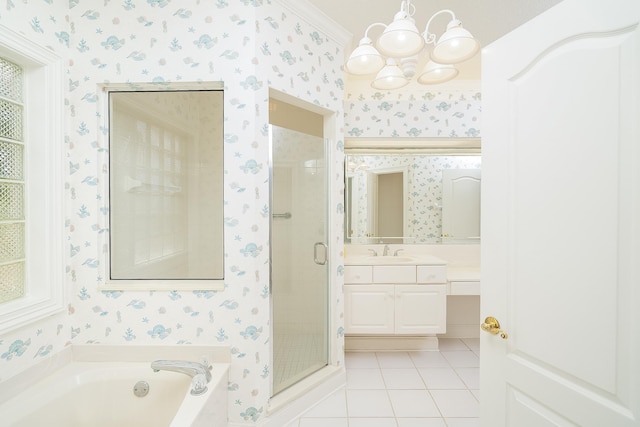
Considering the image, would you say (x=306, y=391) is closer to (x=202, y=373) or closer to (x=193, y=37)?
(x=202, y=373)

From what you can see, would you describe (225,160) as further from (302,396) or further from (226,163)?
(302,396)

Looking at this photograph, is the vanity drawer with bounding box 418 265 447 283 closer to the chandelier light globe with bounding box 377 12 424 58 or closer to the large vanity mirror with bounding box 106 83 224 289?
the large vanity mirror with bounding box 106 83 224 289

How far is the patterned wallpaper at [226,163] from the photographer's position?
1.71 metres

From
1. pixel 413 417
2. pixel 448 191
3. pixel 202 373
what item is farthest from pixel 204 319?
pixel 448 191

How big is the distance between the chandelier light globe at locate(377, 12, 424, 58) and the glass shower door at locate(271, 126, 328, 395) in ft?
2.67

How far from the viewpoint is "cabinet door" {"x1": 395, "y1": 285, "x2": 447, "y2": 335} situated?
104 inches

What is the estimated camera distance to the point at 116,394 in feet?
5.30

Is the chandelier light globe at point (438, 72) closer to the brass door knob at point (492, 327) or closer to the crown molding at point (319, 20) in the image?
the crown molding at point (319, 20)

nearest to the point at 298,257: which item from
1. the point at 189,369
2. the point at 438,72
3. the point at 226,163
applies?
the point at 226,163

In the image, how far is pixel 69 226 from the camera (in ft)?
5.65

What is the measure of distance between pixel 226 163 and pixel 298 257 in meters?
0.83

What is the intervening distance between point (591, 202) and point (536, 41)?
0.56 m

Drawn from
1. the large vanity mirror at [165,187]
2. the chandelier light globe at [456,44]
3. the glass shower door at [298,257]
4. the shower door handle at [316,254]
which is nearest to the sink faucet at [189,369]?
the large vanity mirror at [165,187]

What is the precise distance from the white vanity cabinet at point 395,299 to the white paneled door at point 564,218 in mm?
1420
